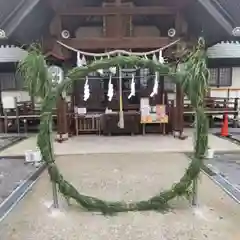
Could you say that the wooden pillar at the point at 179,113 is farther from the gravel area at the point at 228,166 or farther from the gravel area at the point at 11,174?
the gravel area at the point at 11,174

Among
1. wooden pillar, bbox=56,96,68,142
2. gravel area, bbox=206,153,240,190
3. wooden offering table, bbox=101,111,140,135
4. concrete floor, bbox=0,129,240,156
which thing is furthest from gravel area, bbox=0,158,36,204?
gravel area, bbox=206,153,240,190

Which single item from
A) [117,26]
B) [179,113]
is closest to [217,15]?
[117,26]

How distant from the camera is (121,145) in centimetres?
935

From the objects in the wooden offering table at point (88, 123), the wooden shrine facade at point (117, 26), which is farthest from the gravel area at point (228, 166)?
the wooden offering table at point (88, 123)

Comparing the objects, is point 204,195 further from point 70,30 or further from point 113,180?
point 70,30

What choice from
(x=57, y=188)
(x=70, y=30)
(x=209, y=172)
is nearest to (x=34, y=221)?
(x=57, y=188)

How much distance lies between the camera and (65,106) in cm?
1045

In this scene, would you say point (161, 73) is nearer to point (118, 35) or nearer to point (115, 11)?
point (118, 35)

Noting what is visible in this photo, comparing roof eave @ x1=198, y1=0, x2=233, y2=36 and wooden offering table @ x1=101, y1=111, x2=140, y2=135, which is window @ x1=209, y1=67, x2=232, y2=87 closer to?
roof eave @ x1=198, y1=0, x2=233, y2=36

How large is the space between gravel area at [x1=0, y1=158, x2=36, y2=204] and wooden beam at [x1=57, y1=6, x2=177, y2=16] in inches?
182

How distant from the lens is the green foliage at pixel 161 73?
443 cm

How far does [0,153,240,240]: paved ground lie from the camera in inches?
157

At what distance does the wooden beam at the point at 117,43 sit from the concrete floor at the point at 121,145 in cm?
277

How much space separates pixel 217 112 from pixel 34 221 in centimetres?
899
